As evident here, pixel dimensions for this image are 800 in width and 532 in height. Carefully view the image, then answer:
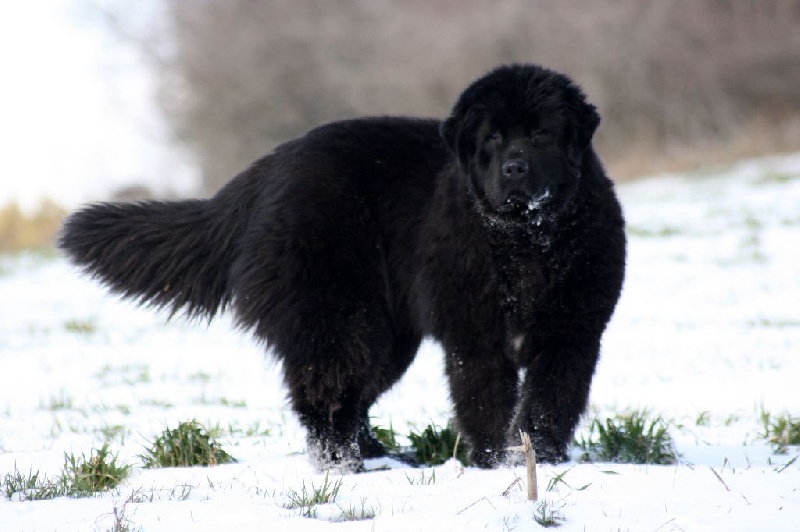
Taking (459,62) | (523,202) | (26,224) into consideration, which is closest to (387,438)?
(523,202)

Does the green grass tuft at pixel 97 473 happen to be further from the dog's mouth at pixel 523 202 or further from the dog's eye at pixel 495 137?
the dog's eye at pixel 495 137

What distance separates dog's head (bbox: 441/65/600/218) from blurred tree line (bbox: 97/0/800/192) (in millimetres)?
19151

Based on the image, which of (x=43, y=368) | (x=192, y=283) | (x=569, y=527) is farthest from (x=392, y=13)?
(x=569, y=527)

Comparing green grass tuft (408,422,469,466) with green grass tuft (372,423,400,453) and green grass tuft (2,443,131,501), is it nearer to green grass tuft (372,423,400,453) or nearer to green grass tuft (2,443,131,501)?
green grass tuft (372,423,400,453)

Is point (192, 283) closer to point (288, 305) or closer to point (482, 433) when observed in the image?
point (288, 305)

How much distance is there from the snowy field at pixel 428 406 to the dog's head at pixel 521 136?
3.90ft

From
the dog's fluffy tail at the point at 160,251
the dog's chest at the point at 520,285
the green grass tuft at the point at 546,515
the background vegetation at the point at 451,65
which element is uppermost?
the background vegetation at the point at 451,65

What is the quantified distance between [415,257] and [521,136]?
77cm

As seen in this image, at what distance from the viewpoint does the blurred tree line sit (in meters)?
25.0

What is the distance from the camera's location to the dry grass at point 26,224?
69.2 feet

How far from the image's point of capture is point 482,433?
→ 172 inches

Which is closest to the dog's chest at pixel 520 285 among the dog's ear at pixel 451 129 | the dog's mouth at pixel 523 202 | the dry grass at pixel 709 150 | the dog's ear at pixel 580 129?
the dog's mouth at pixel 523 202

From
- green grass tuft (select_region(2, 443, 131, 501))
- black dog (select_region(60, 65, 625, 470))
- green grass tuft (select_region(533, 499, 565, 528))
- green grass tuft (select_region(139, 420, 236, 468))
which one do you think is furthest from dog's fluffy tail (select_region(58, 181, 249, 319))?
green grass tuft (select_region(533, 499, 565, 528))

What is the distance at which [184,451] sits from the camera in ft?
14.0
